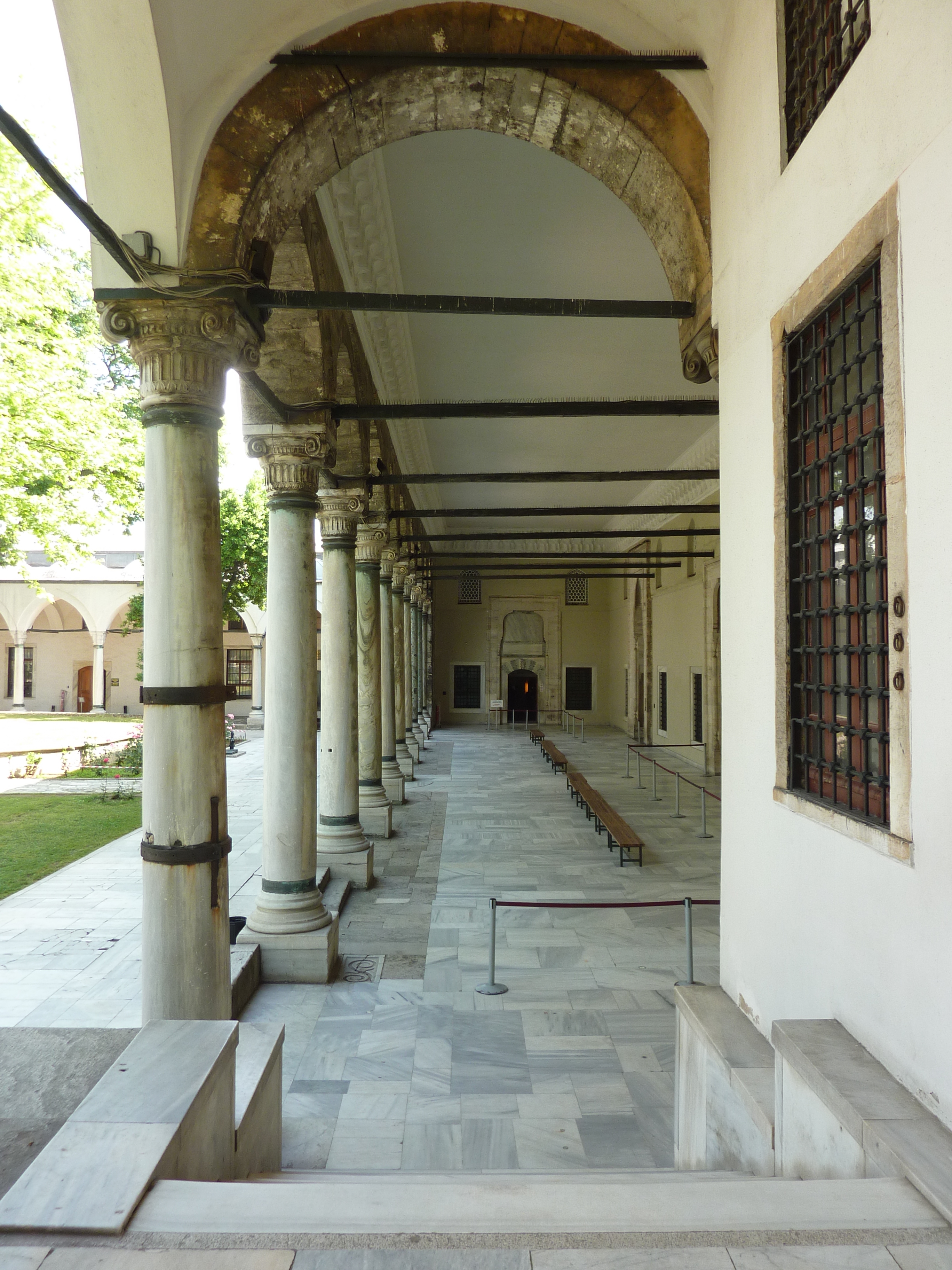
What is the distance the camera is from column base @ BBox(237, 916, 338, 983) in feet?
19.8

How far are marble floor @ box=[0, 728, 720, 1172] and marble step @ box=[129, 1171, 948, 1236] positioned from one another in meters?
1.86

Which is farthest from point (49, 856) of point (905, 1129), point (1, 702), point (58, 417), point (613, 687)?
point (1, 702)

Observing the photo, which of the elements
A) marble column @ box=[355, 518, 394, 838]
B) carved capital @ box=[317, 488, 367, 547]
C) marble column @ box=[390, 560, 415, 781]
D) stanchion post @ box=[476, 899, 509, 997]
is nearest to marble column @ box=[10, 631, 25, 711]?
marble column @ box=[390, 560, 415, 781]

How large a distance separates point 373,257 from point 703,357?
14.1 feet

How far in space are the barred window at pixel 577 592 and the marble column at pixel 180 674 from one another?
27.5m

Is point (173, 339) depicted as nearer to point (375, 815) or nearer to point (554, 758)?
point (375, 815)

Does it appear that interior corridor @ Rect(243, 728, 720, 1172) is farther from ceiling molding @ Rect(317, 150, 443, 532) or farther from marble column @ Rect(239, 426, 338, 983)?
ceiling molding @ Rect(317, 150, 443, 532)

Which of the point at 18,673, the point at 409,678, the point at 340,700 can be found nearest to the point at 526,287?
the point at 340,700

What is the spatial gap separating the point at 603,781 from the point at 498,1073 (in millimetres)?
12226

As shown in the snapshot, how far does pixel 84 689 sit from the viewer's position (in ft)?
130

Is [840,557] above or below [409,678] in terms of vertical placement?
above

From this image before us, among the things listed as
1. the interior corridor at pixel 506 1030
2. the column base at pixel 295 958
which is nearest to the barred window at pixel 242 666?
the interior corridor at pixel 506 1030

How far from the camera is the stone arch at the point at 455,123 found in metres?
4.18

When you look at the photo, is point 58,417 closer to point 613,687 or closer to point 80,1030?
point 80,1030
